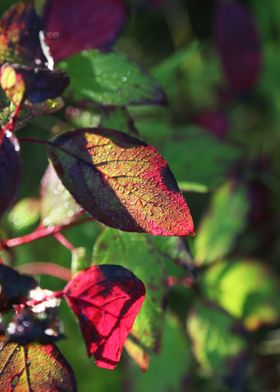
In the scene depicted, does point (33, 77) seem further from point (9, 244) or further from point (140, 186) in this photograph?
point (9, 244)

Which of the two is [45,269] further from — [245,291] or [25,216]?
[245,291]

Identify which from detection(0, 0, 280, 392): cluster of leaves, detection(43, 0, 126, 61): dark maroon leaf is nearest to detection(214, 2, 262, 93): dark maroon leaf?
detection(0, 0, 280, 392): cluster of leaves

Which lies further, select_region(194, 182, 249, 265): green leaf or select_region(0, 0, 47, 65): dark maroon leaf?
select_region(194, 182, 249, 265): green leaf

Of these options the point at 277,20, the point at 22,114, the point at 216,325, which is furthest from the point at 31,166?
the point at 22,114

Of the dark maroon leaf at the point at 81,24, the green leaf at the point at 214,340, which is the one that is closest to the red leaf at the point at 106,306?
the dark maroon leaf at the point at 81,24

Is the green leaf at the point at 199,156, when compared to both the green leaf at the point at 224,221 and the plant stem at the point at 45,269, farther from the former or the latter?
the plant stem at the point at 45,269

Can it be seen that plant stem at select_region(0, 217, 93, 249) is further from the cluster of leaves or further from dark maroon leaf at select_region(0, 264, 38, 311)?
dark maroon leaf at select_region(0, 264, 38, 311)
